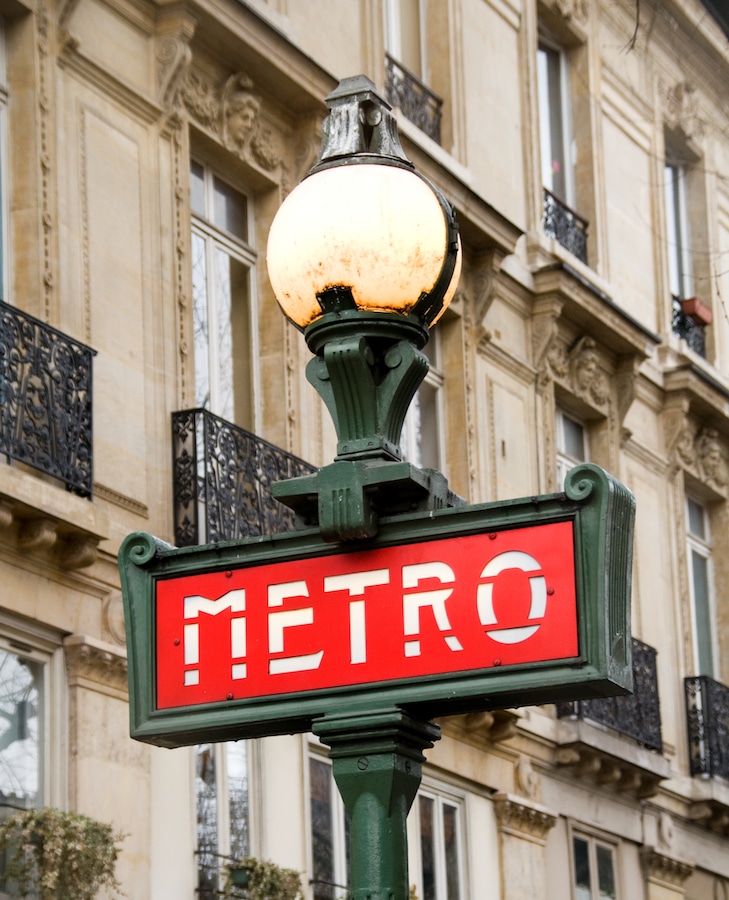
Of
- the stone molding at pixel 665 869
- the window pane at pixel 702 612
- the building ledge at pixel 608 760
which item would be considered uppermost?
the window pane at pixel 702 612

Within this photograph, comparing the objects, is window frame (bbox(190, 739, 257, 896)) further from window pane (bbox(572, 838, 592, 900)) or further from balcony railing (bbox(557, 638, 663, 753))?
window pane (bbox(572, 838, 592, 900))

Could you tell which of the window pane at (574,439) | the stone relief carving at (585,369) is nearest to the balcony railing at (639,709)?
the window pane at (574,439)

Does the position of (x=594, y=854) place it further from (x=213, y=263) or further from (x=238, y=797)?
(x=213, y=263)

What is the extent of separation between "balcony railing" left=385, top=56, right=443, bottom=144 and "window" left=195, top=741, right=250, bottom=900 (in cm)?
632

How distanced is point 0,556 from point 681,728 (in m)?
10.3

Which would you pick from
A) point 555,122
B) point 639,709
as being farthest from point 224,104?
point 555,122

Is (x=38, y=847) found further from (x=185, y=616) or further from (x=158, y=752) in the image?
(x=185, y=616)

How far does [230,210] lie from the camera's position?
14.9 m

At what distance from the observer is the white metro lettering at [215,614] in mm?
3809

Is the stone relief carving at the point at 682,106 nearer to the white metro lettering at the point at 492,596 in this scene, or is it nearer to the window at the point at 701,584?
the window at the point at 701,584

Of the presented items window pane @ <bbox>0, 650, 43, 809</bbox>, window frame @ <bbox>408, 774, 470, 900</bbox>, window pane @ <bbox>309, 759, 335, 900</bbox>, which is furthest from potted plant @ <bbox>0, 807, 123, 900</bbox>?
window frame @ <bbox>408, 774, 470, 900</bbox>

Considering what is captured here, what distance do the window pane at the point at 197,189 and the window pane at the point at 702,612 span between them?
29.5ft

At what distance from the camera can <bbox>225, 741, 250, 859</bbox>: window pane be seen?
42.7 ft

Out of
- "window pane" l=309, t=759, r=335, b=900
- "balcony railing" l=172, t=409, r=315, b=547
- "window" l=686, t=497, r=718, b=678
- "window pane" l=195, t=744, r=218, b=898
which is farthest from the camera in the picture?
"window" l=686, t=497, r=718, b=678
